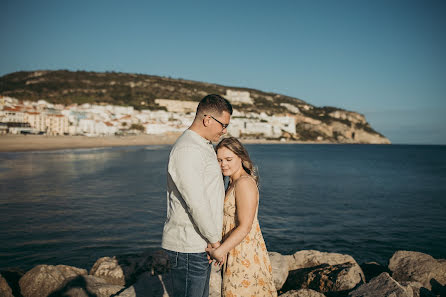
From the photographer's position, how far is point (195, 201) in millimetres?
2059

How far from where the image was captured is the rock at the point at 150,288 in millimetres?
4035

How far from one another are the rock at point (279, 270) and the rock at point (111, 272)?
7.79 feet

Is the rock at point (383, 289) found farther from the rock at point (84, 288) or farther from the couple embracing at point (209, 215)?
the rock at point (84, 288)

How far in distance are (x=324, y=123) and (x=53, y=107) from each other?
323ft

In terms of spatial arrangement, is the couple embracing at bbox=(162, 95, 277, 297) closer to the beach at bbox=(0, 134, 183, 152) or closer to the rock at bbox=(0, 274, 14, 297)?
the rock at bbox=(0, 274, 14, 297)

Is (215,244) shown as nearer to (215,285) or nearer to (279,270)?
(215,285)

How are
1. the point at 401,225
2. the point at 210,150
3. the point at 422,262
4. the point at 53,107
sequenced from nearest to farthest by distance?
the point at 210,150 → the point at 422,262 → the point at 401,225 → the point at 53,107

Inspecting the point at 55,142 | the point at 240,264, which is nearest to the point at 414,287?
the point at 240,264

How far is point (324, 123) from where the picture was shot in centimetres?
12850

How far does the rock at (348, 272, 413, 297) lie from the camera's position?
384 cm

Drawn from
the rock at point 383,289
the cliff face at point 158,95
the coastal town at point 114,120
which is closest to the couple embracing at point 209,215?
the rock at point 383,289

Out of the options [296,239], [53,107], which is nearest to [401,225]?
[296,239]

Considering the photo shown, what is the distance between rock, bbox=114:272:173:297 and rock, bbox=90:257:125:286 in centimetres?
65

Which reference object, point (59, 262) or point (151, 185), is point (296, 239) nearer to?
point (59, 262)
